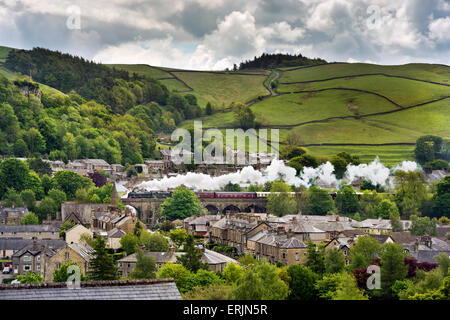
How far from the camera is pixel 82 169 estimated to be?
Answer: 137250 mm

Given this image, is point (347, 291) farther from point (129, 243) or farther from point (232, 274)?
point (129, 243)

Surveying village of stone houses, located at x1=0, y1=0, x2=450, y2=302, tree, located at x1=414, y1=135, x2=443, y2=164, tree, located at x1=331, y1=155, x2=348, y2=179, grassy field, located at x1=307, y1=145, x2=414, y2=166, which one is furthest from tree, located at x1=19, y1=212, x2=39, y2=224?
tree, located at x1=414, y1=135, x2=443, y2=164

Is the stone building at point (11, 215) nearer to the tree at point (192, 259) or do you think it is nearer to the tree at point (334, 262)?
the tree at point (192, 259)

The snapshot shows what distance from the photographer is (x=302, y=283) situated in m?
52.0

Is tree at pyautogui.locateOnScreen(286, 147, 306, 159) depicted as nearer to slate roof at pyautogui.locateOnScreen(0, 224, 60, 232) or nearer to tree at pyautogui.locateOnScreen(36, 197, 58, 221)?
tree at pyautogui.locateOnScreen(36, 197, 58, 221)

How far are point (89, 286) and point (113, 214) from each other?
72.9m

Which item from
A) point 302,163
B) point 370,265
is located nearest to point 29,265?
point 370,265

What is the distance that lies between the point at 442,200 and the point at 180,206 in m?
45.7

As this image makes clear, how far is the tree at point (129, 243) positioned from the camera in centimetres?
7364

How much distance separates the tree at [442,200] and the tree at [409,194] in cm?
245

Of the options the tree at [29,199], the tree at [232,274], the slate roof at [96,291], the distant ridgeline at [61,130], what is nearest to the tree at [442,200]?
the tree at [29,199]

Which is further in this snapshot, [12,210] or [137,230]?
[12,210]

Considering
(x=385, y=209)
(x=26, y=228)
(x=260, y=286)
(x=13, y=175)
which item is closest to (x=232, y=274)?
(x=260, y=286)

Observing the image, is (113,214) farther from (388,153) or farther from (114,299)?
(388,153)
